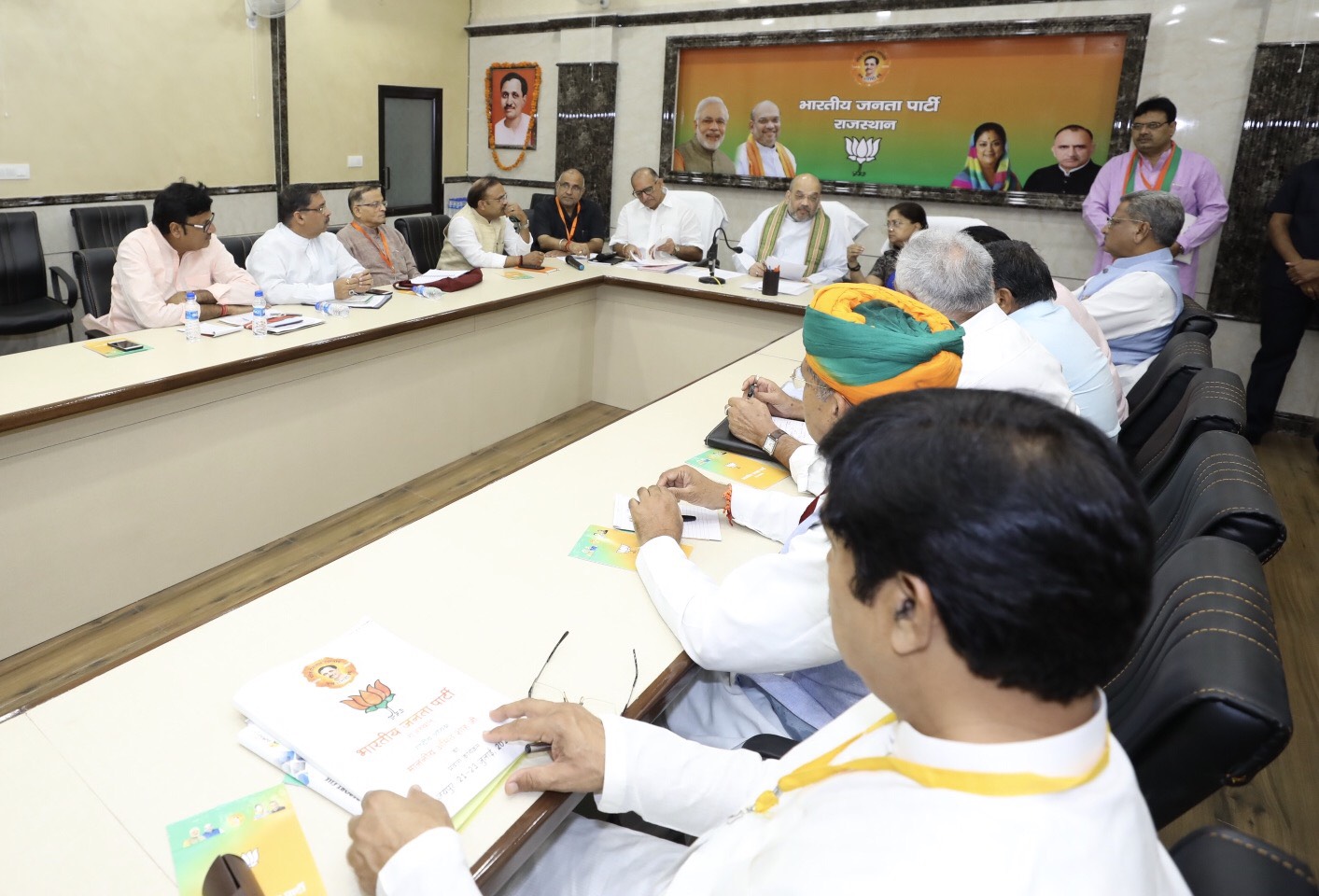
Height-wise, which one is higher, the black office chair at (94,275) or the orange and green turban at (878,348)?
the orange and green turban at (878,348)

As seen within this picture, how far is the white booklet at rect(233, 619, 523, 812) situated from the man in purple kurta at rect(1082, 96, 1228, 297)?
453 centimetres

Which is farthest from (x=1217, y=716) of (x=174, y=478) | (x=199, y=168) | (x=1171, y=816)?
(x=199, y=168)

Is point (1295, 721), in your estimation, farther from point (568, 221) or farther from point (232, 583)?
point (568, 221)

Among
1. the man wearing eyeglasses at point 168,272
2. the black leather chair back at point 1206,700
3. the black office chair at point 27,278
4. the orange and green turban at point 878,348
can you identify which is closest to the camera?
the black leather chair back at point 1206,700

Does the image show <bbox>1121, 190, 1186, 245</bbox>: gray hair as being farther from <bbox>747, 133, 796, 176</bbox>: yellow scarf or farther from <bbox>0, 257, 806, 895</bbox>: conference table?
<bbox>747, 133, 796, 176</bbox>: yellow scarf

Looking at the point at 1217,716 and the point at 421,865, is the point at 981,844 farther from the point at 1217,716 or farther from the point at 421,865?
the point at 421,865

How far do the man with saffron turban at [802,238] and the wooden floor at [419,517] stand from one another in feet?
6.42

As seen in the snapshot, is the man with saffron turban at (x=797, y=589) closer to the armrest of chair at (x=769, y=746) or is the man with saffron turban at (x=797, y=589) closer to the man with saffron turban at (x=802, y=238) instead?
the armrest of chair at (x=769, y=746)

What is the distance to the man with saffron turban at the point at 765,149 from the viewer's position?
610cm

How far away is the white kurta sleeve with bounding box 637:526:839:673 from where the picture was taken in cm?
125

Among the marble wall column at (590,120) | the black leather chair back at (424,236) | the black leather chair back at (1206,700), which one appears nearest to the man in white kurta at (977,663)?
the black leather chair back at (1206,700)

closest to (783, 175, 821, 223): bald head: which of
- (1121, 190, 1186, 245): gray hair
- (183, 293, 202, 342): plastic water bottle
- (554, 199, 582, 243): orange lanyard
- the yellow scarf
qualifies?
the yellow scarf

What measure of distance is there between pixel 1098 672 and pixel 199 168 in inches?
258

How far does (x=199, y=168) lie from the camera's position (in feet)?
18.7
